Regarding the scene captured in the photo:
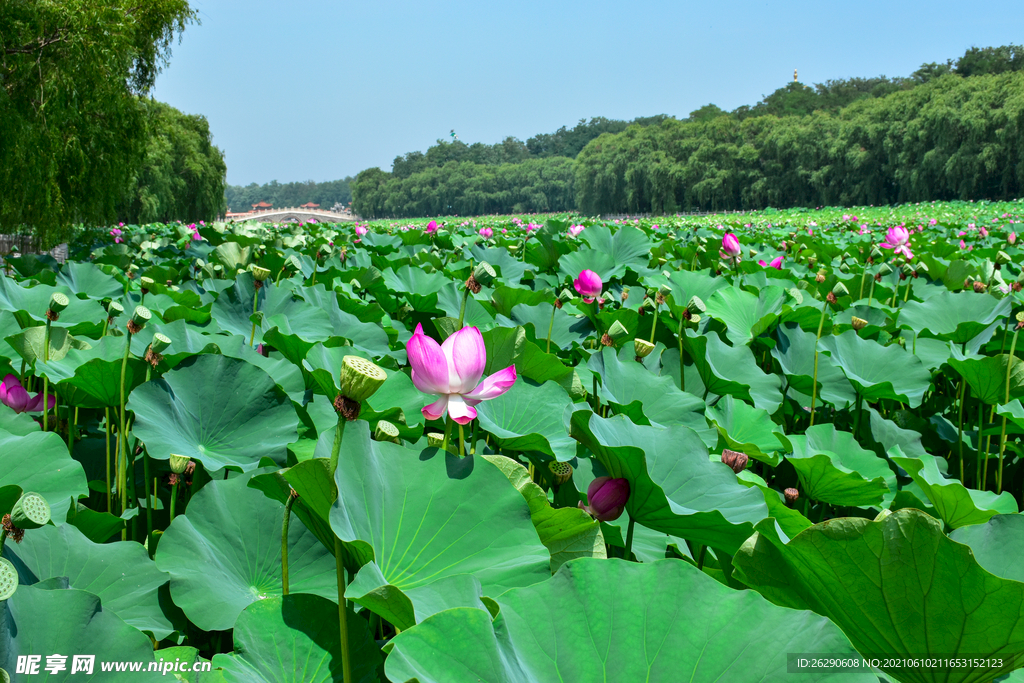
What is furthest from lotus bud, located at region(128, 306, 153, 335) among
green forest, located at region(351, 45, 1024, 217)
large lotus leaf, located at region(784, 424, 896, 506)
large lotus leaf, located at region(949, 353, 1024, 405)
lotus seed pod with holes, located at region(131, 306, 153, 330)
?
green forest, located at region(351, 45, 1024, 217)

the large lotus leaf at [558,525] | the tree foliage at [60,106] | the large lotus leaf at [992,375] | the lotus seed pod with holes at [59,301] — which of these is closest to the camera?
the large lotus leaf at [558,525]

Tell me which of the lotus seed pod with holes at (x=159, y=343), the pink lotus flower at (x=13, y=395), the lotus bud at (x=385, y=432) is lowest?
the pink lotus flower at (x=13, y=395)

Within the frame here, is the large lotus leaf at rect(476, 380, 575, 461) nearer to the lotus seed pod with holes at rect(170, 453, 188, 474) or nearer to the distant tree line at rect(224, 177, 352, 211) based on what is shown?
the lotus seed pod with holes at rect(170, 453, 188, 474)

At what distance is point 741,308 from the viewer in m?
1.97

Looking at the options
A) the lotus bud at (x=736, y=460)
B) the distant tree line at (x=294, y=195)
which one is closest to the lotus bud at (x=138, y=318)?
the lotus bud at (x=736, y=460)

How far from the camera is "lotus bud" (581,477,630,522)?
696mm

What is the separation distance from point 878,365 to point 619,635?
1463 mm

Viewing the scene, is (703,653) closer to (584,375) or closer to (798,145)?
(584,375)

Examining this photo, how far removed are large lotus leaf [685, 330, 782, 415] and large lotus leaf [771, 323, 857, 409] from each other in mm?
66

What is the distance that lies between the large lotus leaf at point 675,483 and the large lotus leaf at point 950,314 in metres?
1.39

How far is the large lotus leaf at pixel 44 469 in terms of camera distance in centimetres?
78

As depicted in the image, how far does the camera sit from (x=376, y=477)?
61cm

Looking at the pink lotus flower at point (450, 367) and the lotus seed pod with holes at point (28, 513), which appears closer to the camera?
the lotus seed pod with holes at point (28, 513)

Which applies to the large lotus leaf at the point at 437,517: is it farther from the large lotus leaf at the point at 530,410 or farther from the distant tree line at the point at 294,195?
the distant tree line at the point at 294,195
